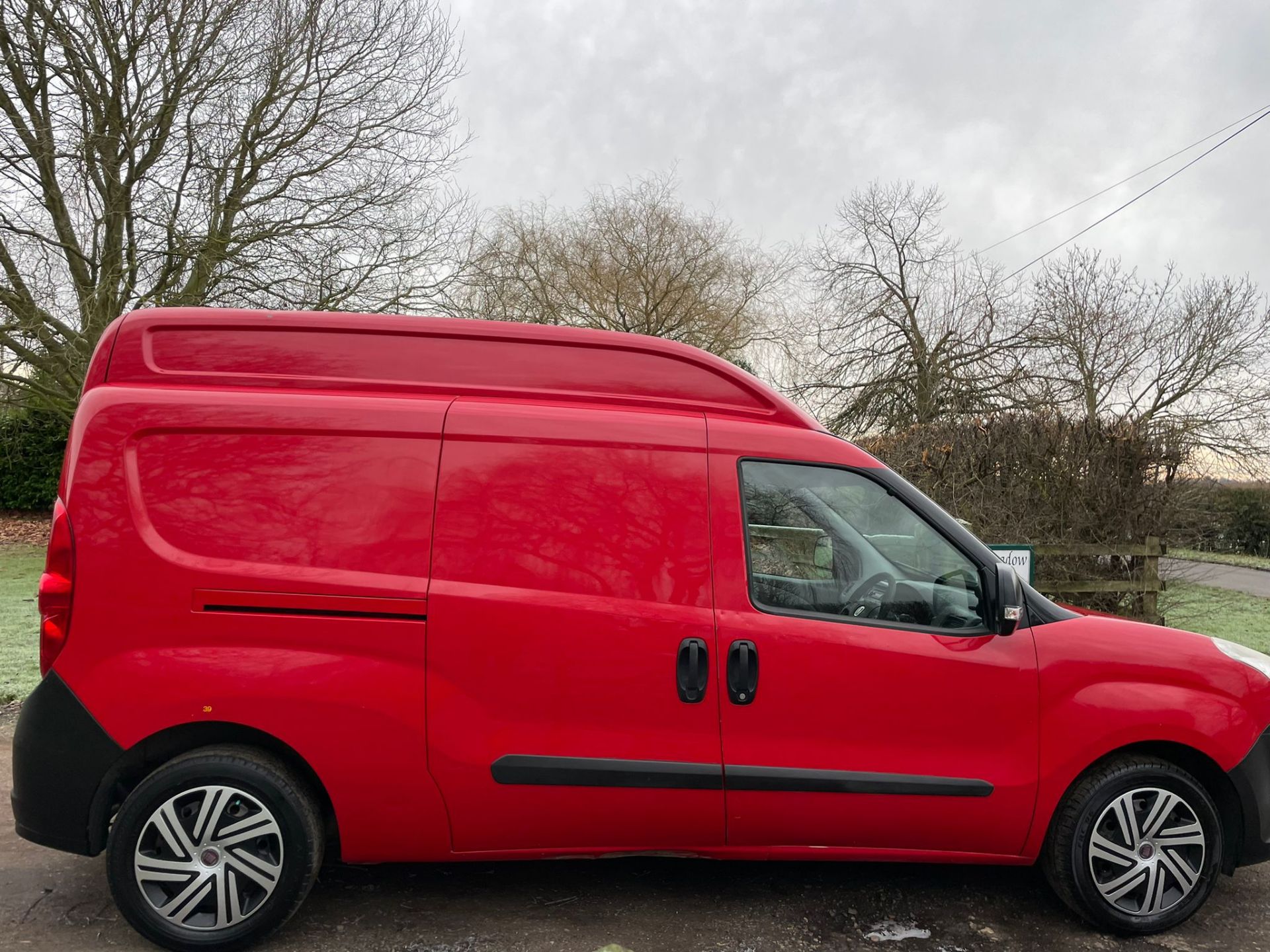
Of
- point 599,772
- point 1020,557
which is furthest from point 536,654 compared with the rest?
point 1020,557

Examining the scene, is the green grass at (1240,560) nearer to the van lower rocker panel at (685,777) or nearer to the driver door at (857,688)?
the driver door at (857,688)

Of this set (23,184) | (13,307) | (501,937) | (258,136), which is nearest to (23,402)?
(13,307)

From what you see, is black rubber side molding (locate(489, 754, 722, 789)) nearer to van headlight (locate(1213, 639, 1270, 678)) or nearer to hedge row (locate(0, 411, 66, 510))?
van headlight (locate(1213, 639, 1270, 678))

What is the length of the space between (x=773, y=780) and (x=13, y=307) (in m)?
15.7

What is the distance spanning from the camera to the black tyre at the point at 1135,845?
3254 mm

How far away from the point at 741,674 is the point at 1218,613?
1284cm

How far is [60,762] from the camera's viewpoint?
2963 mm

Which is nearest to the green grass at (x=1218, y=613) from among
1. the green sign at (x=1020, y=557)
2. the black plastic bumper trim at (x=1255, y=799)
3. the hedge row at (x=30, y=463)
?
the green sign at (x=1020, y=557)

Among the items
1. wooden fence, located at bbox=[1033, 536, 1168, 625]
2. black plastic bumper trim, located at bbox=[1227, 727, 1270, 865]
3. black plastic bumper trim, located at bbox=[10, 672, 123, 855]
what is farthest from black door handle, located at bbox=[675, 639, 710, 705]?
wooden fence, located at bbox=[1033, 536, 1168, 625]

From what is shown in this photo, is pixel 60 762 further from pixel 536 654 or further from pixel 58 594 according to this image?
pixel 536 654

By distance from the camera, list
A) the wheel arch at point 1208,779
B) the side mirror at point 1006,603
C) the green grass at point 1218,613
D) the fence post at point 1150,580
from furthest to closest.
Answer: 1. the green grass at point 1218,613
2. the fence post at point 1150,580
3. the wheel arch at point 1208,779
4. the side mirror at point 1006,603

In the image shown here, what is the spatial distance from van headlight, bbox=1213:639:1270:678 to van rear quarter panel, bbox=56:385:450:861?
3.00 m

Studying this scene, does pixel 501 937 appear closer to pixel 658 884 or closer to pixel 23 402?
pixel 658 884

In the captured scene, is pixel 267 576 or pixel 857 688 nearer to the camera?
pixel 267 576
